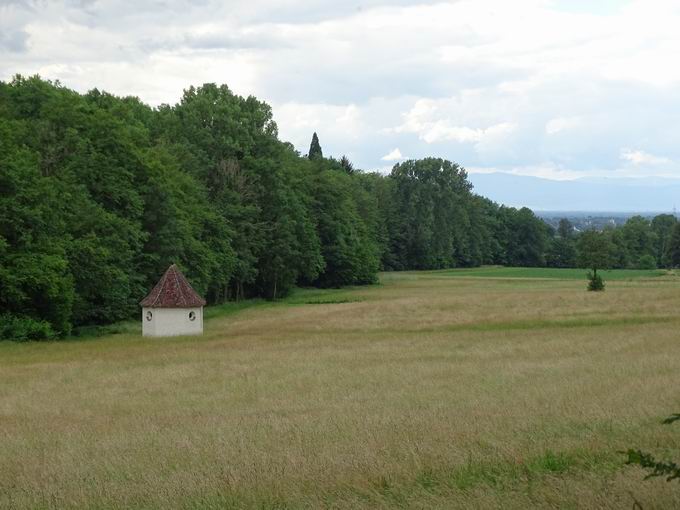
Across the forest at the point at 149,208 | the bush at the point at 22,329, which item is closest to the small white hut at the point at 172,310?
the forest at the point at 149,208

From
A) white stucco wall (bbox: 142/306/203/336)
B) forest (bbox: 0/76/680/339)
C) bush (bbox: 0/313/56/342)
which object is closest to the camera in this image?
bush (bbox: 0/313/56/342)

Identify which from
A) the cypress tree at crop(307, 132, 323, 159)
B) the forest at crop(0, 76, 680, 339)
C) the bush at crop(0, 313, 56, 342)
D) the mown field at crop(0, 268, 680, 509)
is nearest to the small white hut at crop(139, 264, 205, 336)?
the forest at crop(0, 76, 680, 339)

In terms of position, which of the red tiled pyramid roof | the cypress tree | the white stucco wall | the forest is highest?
the cypress tree

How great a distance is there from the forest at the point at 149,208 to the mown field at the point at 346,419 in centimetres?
631

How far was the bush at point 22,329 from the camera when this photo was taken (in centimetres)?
4078

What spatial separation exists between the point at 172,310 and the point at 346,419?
32565 millimetres

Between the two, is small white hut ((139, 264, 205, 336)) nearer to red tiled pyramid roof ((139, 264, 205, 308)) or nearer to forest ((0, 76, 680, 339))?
red tiled pyramid roof ((139, 264, 205, 308))

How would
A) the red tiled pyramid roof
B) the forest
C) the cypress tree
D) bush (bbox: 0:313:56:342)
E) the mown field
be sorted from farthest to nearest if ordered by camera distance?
1. the cypress tree
2. the red tiled pyramid roof
3. the forest
4. bush (bbox: 0:313:56:342)
5. the mown field

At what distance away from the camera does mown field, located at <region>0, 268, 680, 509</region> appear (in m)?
9.11

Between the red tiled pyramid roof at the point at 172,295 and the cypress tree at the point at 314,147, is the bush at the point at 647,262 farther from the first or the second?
the red tiled pyramid roof at the point at 172,295

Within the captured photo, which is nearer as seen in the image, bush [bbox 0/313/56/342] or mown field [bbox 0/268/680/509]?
mown field [bbox 0/268/680/509]

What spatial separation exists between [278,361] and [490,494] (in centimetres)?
2162

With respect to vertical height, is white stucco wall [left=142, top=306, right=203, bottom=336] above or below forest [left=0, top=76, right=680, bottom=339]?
below

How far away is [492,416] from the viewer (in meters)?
14.6
